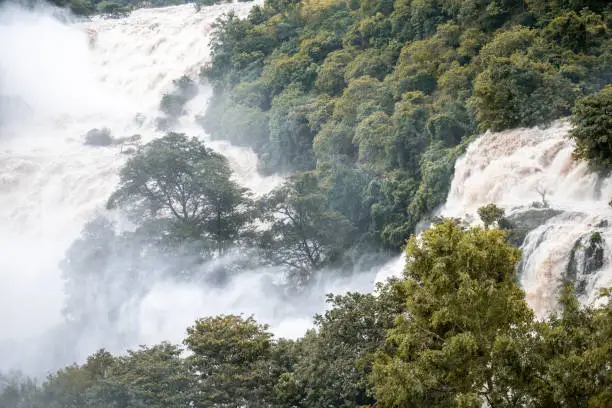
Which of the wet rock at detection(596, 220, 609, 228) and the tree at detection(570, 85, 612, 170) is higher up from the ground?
the tree at detection(570, 85, 612, 170)

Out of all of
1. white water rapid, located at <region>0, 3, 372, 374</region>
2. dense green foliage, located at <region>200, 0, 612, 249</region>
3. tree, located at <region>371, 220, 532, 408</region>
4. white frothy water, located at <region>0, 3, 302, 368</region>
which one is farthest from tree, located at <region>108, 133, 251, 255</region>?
tree, located at <region>371, 220, 532, 408</region>

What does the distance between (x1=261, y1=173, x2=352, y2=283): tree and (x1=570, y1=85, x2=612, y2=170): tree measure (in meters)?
11.8

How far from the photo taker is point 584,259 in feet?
57.0

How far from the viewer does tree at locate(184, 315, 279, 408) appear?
17.9m

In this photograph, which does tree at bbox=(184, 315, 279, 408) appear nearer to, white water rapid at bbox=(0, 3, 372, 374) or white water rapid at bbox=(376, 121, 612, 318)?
white water rapid at bbox=(376, 121, 612, 318)

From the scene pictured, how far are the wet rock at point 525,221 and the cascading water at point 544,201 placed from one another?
27 mm

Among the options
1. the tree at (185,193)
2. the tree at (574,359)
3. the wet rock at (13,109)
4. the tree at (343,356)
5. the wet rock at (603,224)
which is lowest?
the tree at (574,359)

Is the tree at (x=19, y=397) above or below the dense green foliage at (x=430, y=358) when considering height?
above

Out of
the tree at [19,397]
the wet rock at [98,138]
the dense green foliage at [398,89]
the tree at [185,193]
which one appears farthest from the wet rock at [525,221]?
the wet rock at [98,138]

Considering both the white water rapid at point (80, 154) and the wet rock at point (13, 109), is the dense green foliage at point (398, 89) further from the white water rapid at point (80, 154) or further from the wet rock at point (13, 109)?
the wet rock at point (13, 109)

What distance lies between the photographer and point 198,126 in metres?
A: 47.9

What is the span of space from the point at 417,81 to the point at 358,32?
10.1 metres

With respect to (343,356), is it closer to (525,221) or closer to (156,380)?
(156,380)

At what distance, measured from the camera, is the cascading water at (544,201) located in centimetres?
1747
